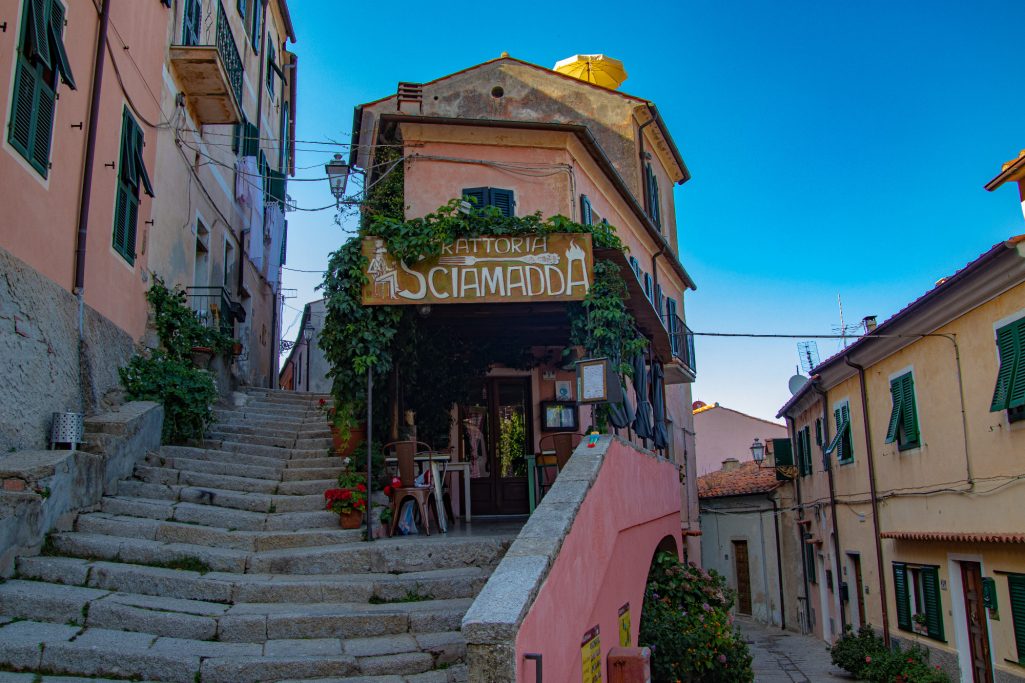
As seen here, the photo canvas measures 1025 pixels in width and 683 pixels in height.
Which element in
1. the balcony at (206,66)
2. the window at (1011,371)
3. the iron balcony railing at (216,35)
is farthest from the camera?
the iron balcony railing at (216,35)

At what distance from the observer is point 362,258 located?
9750mm

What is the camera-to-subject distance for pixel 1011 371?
11.0m

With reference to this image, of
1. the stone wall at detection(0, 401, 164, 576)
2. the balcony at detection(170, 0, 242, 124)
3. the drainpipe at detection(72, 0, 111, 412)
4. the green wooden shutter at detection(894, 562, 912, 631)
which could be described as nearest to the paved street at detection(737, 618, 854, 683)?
the green wooden shutter at detection(894, 562, 912, 631)

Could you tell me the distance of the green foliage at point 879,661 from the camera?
43.9ft

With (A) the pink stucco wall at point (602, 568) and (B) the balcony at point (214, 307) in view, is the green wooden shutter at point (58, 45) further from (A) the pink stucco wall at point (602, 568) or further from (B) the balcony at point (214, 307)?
(A) the pink stucco wall at point (602, 568)

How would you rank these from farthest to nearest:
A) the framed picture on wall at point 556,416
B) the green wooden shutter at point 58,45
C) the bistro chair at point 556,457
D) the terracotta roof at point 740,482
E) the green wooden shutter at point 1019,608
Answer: the terracotta roof at point 740,482 < the framed picture on wall at point 556,416 < the green wooden shutter at point 1019,608 < the bistro chair at point 556,457 < the green wooden shutter at point 58,45

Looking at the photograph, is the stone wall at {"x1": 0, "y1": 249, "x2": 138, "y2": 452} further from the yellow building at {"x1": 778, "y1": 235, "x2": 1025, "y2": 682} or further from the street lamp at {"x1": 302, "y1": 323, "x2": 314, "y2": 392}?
the street lamp at {"x1": 302, "y1": 323, "x2": 314, "y2": 392}

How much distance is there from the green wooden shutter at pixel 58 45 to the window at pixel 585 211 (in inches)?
350

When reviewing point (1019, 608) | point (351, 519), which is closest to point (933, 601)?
point (1019, 608)

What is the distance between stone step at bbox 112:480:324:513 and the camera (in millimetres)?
8219

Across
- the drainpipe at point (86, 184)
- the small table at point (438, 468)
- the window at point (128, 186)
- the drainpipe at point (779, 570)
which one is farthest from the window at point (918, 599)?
the window at point (128, 186)

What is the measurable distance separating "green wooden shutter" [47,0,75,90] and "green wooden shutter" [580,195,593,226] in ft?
29.2

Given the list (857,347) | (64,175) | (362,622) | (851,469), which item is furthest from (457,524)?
(851,469)

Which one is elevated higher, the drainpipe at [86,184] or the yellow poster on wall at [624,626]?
the drainpipe at [86,184]
